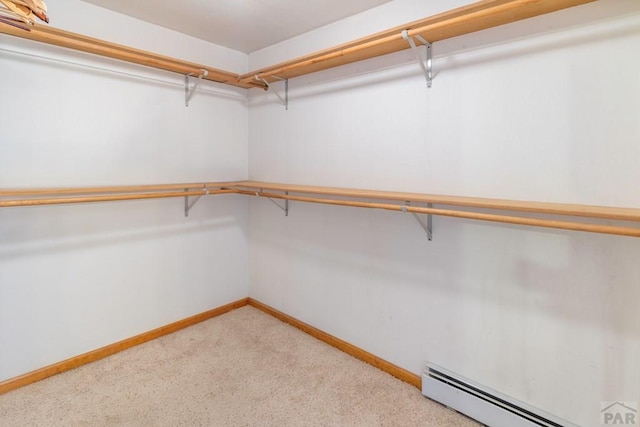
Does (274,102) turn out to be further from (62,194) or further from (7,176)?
(7,176)

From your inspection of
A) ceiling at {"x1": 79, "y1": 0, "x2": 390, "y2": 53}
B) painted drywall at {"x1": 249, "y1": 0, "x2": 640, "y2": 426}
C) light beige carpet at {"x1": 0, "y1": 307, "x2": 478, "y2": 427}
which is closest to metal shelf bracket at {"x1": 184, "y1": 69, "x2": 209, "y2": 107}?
ceiling at {"x1": 79, "y1": 0, "x2": 390, "y2": 53}

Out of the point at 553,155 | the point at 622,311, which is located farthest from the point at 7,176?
the point at 622,311

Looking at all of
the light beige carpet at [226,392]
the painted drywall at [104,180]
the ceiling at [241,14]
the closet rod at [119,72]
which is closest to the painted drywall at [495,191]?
the ceiling at [241,14]

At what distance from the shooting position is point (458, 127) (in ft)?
5.93

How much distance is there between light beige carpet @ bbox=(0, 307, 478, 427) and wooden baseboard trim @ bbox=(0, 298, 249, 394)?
0.15ft

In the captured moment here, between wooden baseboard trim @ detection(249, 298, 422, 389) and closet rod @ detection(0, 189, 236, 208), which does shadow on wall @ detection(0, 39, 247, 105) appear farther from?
wooden baseboard trim @ detection(249, 298, 422, 389)

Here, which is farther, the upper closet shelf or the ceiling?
the ceiling

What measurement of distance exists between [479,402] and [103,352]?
2471mm

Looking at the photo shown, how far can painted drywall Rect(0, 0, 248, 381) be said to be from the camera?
6.61 feet

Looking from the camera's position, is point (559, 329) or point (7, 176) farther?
point (7, 176)

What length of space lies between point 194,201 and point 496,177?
2.25 metres

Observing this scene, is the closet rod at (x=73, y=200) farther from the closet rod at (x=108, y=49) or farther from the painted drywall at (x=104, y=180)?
the closet rod at (x=108, y=49)

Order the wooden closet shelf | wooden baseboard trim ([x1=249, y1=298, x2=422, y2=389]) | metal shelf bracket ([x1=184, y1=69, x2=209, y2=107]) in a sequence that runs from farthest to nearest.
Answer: metal shelf bracket ([x1=184, y1=69, x2=209, y2=107]), wooden baseboard trim ([x1=249, y1=298, x2=422, y2=389]), the wooden closet shelf

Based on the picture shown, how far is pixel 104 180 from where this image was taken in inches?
91.5
